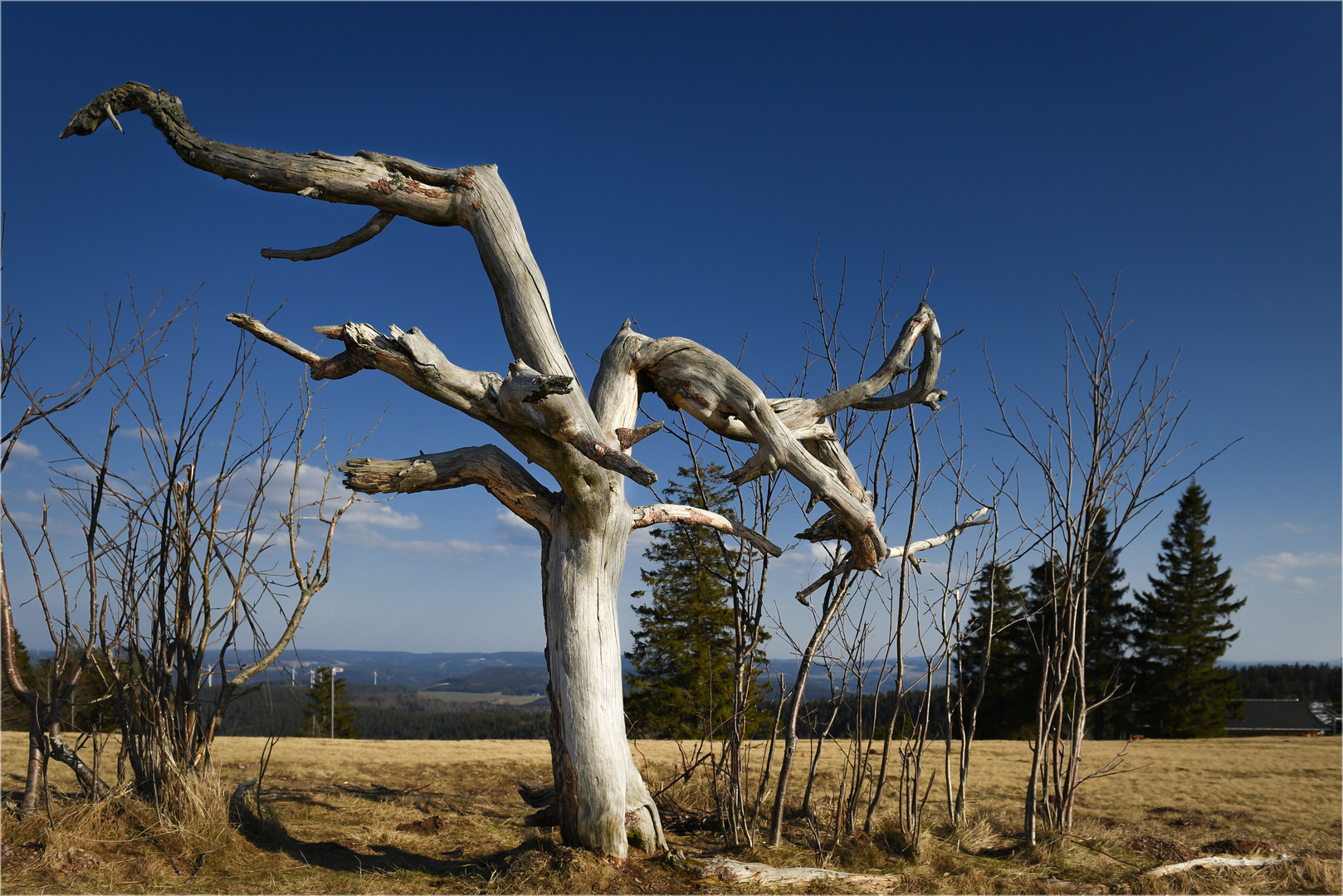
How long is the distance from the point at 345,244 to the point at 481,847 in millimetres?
4091

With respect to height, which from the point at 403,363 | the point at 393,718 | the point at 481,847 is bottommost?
the point at 393,718

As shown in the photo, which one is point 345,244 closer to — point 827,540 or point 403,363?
point 403,363

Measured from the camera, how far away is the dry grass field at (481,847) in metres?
4.04

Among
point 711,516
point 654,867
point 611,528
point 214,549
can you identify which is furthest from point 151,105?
point 654,867

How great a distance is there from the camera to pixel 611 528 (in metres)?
4.56

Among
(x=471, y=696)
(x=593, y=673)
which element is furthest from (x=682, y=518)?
(x=471, y=696)

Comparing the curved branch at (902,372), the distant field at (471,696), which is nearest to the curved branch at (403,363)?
the curved branch at (902,372)

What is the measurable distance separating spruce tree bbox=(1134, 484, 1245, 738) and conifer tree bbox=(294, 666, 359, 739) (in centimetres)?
3338

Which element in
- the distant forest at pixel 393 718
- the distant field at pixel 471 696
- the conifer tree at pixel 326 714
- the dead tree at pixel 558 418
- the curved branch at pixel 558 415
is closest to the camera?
the curved branch at pixel 558 415

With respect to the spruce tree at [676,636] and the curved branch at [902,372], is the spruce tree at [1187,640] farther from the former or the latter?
the curved branch at [902,372]

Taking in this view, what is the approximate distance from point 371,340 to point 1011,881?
5035 millimetres

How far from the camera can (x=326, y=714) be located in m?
35.7

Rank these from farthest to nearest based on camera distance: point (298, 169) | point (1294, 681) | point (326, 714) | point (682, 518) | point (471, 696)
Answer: point (471, 696)
point (1294, 681)
point (326, 714)
point (682, 518)
point (298, 169)

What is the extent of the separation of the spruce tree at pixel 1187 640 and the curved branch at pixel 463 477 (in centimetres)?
3030
